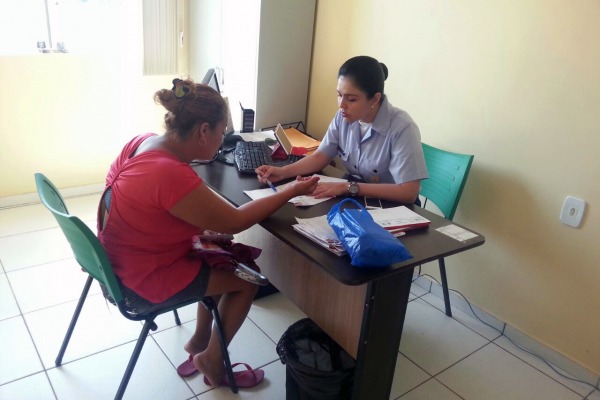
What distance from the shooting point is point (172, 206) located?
136 centimetres

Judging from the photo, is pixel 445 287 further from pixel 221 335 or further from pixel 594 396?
pixel 221 335

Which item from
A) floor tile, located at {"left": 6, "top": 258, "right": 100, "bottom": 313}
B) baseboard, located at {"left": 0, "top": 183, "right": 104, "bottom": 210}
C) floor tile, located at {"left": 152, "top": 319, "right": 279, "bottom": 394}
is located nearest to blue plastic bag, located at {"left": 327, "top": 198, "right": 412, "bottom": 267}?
floor tile, located at {"left": 152, "top": 319, "right": 279, "bottom": 394}

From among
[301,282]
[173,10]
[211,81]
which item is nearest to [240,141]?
[211,81]

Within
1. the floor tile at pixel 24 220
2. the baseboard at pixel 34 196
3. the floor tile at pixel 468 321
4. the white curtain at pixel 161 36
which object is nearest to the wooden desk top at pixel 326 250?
the floor tile at pixel 468 321

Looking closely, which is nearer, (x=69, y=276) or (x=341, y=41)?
(x=69, y=276)

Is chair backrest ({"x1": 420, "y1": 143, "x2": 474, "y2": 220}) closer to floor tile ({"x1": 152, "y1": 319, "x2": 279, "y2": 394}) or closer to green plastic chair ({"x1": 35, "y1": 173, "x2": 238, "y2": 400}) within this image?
floor tile ({"x1": 152, "y1": 319, "x2": 279, "y2": 394})

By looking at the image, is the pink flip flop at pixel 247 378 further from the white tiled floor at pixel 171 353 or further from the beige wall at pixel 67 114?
the beige wall at pixel 67 114

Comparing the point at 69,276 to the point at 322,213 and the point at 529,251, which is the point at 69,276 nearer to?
the point at 322,213

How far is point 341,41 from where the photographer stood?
2.83 metres

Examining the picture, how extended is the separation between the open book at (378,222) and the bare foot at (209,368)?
691mm

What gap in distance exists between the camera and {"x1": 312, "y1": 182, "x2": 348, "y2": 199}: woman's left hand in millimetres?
1727

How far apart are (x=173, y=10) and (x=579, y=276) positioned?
292cm

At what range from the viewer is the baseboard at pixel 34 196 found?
3.13 m

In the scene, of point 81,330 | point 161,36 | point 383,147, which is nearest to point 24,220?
point 81,330
